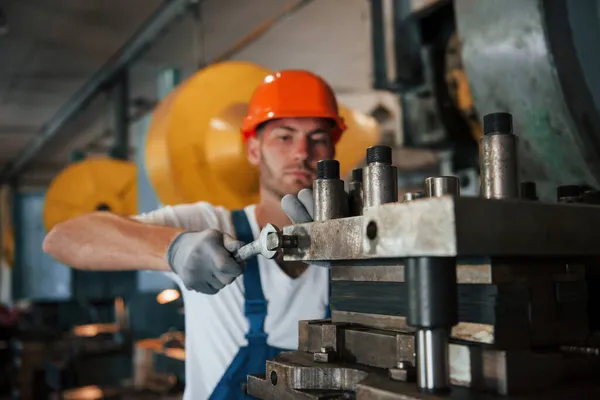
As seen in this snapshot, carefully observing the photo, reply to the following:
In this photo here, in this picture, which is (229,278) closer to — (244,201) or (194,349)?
(194,349)

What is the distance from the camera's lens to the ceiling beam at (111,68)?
3.11 m

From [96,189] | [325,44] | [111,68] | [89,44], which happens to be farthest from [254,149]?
[111,68]

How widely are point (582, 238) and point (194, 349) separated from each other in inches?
35.5

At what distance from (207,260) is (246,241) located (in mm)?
347

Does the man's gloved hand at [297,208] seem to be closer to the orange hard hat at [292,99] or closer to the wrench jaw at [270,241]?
the wrench jaw at [270,241]

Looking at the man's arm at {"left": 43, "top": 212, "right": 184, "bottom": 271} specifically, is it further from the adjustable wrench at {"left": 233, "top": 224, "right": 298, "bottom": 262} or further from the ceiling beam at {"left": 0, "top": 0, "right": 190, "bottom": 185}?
the ceiling beam at {"left": 0, "top": 0, "right": 190, "bottom": 185}

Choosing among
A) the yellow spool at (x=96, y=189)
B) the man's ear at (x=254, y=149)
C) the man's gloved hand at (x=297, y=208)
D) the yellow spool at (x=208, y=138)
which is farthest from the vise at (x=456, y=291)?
the yellow spool at (x=96, y=189)

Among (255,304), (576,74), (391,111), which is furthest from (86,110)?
(576,74)

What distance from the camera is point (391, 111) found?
15.1 feet

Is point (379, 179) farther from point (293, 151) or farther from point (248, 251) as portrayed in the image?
point (293, 151)

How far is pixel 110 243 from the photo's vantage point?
117cm

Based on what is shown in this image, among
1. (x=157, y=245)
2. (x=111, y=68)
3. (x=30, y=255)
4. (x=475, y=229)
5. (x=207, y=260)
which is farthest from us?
(x=30, y=255)

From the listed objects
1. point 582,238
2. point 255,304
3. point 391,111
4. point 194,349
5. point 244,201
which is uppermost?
point 391,111

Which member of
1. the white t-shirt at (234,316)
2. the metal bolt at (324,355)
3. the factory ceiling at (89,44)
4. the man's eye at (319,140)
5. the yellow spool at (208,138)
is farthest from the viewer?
the factory ceiling at (89,44)
